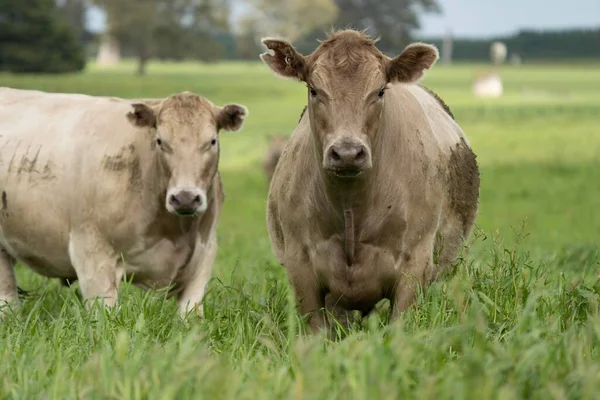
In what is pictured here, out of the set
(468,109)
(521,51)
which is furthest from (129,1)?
(521,51)

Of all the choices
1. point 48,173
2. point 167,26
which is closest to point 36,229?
point 48,173

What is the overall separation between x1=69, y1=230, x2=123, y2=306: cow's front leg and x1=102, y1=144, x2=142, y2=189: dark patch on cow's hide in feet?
1.54

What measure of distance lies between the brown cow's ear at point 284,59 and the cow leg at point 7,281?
3.03 meters

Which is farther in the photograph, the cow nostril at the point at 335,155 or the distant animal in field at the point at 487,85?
the distant animal in field at the point at 487,85

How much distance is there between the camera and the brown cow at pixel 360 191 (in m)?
5.89

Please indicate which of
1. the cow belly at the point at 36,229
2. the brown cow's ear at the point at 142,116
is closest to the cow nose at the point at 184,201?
the brown cow's ear at the point at 142,116

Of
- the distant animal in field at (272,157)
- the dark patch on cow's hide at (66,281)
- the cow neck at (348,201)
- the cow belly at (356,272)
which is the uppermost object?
the cow neck at (348,201)

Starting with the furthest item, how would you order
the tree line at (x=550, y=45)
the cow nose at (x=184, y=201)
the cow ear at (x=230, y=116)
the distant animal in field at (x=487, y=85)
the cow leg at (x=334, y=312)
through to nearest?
the tree line at (x=550, y=45) → the distant animal in field at (x=487, y=85) → the cow ear at (x=230, y=116) → the cow nose at (x=184, y=201) → the cow leg at (x=334, y=312)

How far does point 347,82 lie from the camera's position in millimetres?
5844

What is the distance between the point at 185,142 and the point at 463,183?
1943 millimetres

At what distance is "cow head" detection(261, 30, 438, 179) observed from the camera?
219 inches

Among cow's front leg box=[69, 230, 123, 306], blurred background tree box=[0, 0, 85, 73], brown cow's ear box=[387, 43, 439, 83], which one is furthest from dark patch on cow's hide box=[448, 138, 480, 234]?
blurred background tree box=[0, 0, 85, 73]

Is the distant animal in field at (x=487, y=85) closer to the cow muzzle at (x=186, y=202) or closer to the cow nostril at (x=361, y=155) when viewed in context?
the cow muzzle at (x=186, y=202)

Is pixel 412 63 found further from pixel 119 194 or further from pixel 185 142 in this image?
pixel 119 194
